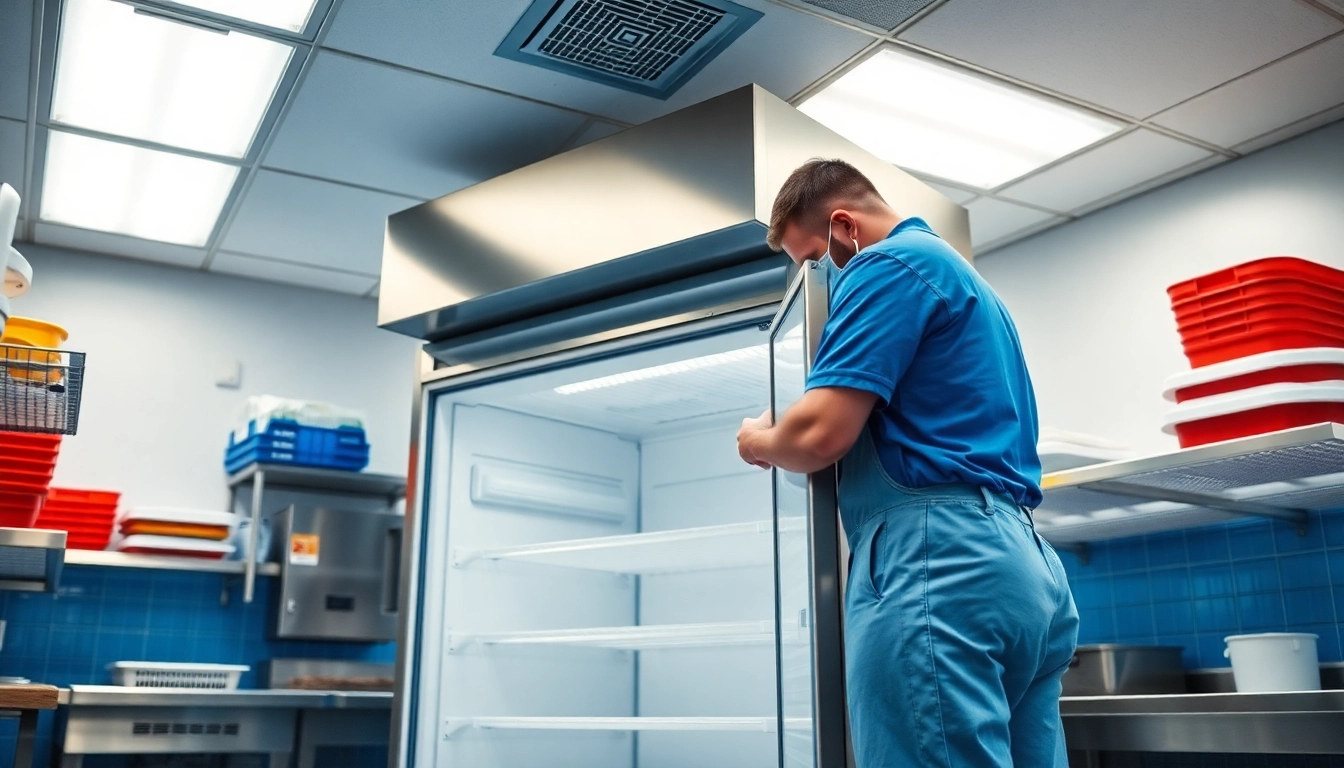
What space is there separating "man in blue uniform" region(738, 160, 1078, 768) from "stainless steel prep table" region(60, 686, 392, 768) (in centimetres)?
242

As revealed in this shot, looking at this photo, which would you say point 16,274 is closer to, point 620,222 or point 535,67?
point 620,222

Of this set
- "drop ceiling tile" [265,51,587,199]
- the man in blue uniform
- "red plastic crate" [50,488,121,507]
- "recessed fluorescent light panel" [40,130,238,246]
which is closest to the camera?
the man in blue uniform

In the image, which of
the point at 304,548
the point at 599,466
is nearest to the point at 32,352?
the point at 599,466

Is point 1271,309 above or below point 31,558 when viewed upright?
above

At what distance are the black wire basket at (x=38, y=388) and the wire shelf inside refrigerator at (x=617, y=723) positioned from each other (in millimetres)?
1227

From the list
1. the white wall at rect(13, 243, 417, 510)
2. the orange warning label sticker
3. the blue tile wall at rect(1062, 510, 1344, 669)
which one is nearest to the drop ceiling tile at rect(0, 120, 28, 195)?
the white wall at rect(13, 243, 417, 510)

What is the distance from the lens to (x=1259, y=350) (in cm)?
266

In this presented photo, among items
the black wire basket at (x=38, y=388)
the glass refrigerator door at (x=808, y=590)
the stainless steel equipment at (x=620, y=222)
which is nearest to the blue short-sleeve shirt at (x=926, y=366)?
the glass refrigerator door at (x=808, y=590)

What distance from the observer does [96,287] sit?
408 cm

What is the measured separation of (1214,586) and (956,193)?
1.36m

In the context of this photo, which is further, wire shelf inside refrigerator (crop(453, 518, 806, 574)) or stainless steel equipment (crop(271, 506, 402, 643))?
stainless steel equipment (crop(271, 506, 402, 643))

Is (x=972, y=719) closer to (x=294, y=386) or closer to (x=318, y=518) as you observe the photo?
(x=318, y=518)

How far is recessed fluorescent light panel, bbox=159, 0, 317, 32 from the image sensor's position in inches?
101

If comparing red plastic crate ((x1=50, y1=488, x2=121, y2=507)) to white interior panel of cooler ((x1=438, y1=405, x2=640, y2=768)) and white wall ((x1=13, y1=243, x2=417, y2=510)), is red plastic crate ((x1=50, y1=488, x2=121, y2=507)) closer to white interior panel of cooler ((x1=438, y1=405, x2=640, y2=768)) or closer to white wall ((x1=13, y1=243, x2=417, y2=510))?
white wall ((x1=13, y1=243, x2=417, y2=510))
